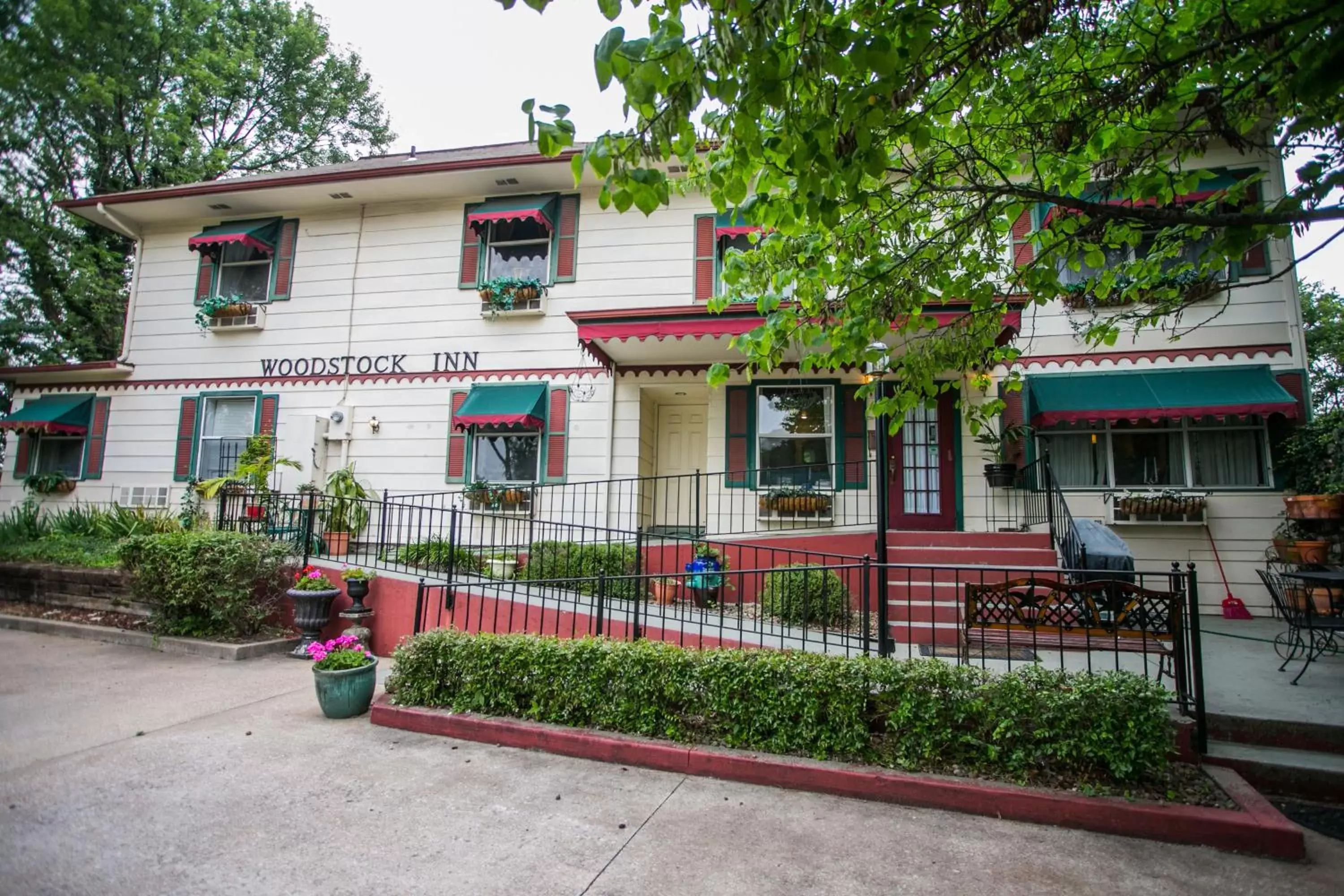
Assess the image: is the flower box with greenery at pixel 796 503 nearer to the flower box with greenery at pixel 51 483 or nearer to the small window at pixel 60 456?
the flower box with greenery at pixel 51 483

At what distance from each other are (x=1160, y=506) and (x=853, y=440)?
13.6 feet

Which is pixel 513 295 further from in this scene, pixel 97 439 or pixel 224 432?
pixel 97 439

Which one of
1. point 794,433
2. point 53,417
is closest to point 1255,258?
point 794,433

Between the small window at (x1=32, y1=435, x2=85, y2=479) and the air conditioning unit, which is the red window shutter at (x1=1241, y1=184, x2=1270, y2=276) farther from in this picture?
A: the small window at (x1=32, y1=435, x2=85, y2=479)

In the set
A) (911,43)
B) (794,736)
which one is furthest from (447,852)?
(911,43)

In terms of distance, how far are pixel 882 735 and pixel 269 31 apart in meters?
23.9

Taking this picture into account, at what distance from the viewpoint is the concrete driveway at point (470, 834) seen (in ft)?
8.96

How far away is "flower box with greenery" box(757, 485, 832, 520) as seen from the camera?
9.24 meters

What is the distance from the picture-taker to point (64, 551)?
908 centimetres

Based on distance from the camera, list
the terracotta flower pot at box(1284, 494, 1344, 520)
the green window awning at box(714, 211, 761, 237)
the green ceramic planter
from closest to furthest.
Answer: the green ceramic planter
the terracotta flower pot at box(1284, 494, 1344, 520)
the green window awning at box(714, 211, 761, 237)

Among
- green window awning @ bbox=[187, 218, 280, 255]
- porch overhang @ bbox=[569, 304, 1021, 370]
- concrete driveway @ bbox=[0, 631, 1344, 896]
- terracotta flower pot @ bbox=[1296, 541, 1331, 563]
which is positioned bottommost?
concrete driveway @ bbox=[0, 631, 1344, 896]

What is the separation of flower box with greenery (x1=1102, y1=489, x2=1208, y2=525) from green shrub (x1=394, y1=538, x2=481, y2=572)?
28.9 feet

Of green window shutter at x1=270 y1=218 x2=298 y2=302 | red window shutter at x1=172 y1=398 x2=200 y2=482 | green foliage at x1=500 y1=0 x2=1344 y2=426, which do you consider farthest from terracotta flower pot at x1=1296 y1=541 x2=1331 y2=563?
red window shutter at x1=172 y1=398 x2=200 y2=482

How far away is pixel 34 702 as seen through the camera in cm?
511
